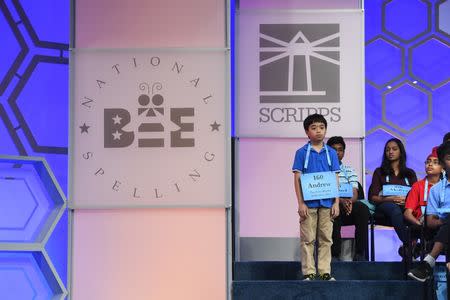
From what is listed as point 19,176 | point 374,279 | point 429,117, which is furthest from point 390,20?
point 19,176

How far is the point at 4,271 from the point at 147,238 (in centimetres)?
96

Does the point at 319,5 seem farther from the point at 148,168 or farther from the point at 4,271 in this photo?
the point at 4,271

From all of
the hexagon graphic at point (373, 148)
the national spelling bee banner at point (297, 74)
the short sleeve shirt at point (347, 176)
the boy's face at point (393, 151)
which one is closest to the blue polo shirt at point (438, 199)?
the short sleeve shirt at point (347, 176)

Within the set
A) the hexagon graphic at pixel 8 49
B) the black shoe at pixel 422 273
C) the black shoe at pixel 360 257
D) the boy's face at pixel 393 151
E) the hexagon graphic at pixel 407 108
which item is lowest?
the black shoe at pixel 360 257

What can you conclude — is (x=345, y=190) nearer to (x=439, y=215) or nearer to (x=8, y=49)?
(x=439, y=215)

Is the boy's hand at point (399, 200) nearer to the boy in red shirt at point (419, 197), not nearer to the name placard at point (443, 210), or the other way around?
the boy in red shirt at point (419, 197)

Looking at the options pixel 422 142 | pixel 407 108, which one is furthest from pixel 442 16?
pixel 422 142

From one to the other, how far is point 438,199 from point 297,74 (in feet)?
6.83

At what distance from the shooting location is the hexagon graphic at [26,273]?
4.89m

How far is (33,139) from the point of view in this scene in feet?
18.0

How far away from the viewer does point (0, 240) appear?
15.9ft

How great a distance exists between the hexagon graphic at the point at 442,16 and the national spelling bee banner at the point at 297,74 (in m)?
1.22

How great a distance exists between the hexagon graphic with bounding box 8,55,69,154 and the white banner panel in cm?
79

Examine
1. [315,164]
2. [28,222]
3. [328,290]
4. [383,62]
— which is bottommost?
[328,290]
